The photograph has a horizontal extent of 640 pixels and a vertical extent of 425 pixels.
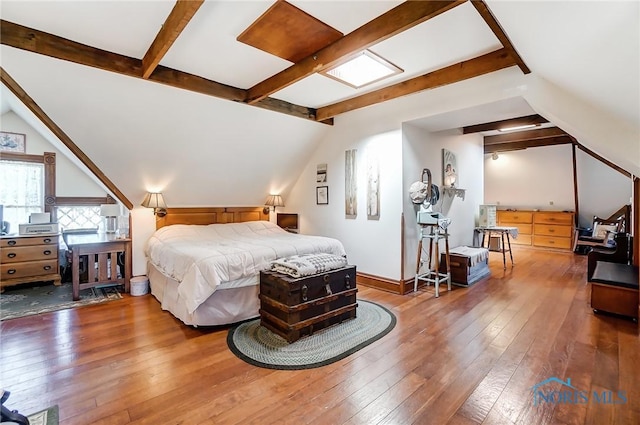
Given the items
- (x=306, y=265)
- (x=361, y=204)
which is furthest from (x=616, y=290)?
(x=306, y=265)

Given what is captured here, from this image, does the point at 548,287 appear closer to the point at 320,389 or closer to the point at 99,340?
the point at 320,389

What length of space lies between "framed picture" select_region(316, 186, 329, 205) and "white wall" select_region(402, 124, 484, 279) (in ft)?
4.49

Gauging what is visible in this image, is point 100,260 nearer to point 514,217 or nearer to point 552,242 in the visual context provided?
point 514,217

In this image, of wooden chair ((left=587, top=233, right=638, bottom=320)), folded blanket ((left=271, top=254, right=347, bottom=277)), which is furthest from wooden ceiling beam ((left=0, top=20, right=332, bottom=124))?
wooden chair ((left=587, top=233, right=638, bottom=320))

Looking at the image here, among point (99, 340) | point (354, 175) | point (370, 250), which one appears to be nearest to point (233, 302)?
point (99, 340)

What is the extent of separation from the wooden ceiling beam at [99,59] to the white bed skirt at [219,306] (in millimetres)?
2010

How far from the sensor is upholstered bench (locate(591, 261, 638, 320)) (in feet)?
10.0

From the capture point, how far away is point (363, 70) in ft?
9.61

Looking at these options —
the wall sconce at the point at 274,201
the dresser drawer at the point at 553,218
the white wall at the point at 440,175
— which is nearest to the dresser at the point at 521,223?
the dresser drawer at the point at 553,218

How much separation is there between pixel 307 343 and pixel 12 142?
16.9 feet

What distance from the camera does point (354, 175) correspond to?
449 centimetres

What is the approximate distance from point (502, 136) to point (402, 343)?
5.24 meters

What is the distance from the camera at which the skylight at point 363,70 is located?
106 inches

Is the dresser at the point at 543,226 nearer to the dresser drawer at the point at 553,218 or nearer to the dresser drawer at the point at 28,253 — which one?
the dresser drawer at the point at 553,218
